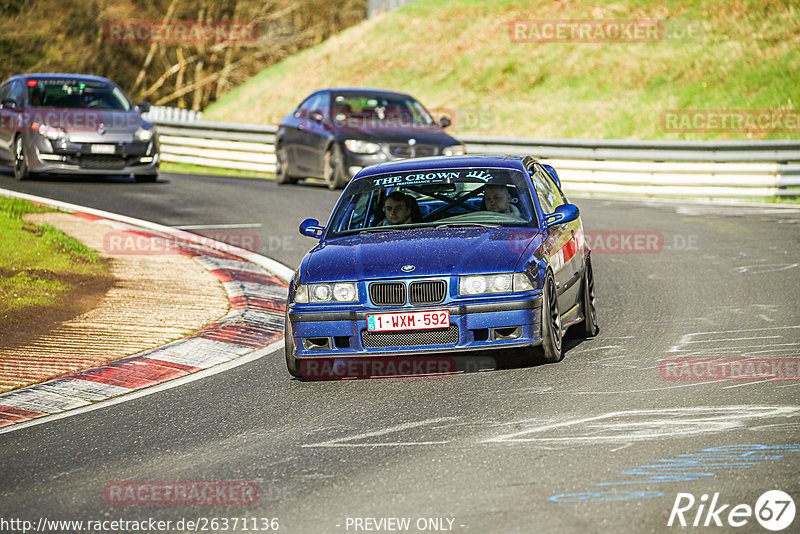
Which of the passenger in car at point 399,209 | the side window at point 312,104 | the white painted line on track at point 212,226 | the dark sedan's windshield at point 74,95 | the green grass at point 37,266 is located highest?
the dark sedan's windshield at point 74,95

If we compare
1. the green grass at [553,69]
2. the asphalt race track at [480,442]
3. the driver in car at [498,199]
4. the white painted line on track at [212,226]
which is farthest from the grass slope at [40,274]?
the green grass at [553,69]

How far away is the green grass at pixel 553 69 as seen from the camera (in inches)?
1187

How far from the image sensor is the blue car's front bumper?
305 inches

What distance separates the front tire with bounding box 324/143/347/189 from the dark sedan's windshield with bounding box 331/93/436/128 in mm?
619

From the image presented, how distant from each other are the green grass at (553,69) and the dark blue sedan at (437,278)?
731 inches

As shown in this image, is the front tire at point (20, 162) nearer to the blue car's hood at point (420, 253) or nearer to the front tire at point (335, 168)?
the front tire at point (335, 168)

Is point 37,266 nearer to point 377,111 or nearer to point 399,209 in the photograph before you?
point 399,209

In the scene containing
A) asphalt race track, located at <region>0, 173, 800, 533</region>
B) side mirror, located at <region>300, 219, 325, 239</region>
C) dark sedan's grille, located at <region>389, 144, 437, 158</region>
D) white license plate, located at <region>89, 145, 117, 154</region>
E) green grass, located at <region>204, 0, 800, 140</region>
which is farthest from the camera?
green grass, located at <region>204, 0, 800, 140</region>

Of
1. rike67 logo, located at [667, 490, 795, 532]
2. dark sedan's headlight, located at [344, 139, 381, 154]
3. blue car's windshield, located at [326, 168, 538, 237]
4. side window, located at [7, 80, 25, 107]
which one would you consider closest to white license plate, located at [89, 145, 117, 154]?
side window, located at [7, 80, 25, 107]

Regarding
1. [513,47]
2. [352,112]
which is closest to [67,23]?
[513,47]

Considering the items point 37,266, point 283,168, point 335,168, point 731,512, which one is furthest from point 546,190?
point 283,168

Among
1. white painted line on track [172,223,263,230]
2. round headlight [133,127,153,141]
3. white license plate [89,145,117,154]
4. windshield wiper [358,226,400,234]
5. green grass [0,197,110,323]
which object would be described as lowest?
white painted line on track [172,223,263,230]

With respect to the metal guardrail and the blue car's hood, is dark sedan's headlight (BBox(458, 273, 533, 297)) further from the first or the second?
the metal guardrail

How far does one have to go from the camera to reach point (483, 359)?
27.8 ft
